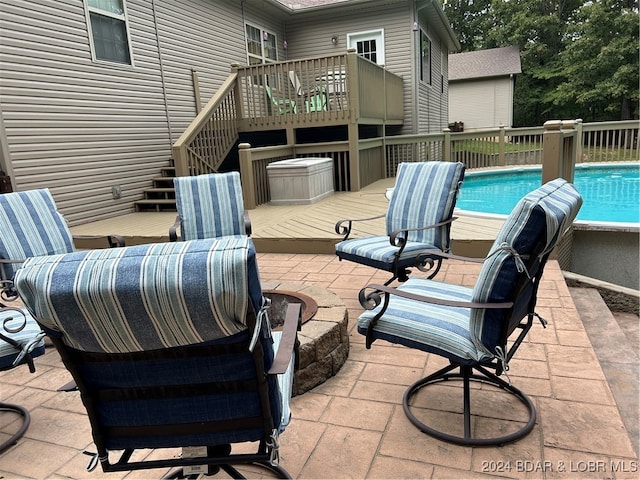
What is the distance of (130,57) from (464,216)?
18.7 feet

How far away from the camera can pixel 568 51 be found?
20.4 meters

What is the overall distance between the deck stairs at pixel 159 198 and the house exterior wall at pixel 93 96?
0.14 m

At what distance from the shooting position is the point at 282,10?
10.9 m

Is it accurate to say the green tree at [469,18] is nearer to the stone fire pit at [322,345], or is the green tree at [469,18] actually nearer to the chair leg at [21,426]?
the stone fire pit at [322,345]

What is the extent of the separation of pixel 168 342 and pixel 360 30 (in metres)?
11.4

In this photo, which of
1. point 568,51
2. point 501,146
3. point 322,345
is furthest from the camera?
point 568,51

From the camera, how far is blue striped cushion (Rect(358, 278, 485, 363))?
182 centimetres

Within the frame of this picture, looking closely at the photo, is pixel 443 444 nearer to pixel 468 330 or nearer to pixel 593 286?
pixel 468 330

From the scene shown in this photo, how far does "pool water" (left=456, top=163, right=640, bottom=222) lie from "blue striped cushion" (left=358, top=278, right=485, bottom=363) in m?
5.66

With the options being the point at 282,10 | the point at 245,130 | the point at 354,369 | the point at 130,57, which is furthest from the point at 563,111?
the point at 354,369

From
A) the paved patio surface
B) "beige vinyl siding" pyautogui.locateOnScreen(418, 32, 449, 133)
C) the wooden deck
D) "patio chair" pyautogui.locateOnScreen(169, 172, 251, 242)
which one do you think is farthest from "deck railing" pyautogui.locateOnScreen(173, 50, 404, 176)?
the paved patio surface

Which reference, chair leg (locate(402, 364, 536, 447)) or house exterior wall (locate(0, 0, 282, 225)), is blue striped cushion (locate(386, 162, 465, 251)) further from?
house exterior wall (locate(0, 0, 282, 225))

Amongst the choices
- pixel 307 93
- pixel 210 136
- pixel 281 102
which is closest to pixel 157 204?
pixel 210 136

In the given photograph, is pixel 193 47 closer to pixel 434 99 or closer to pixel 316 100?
pixel 316 100
